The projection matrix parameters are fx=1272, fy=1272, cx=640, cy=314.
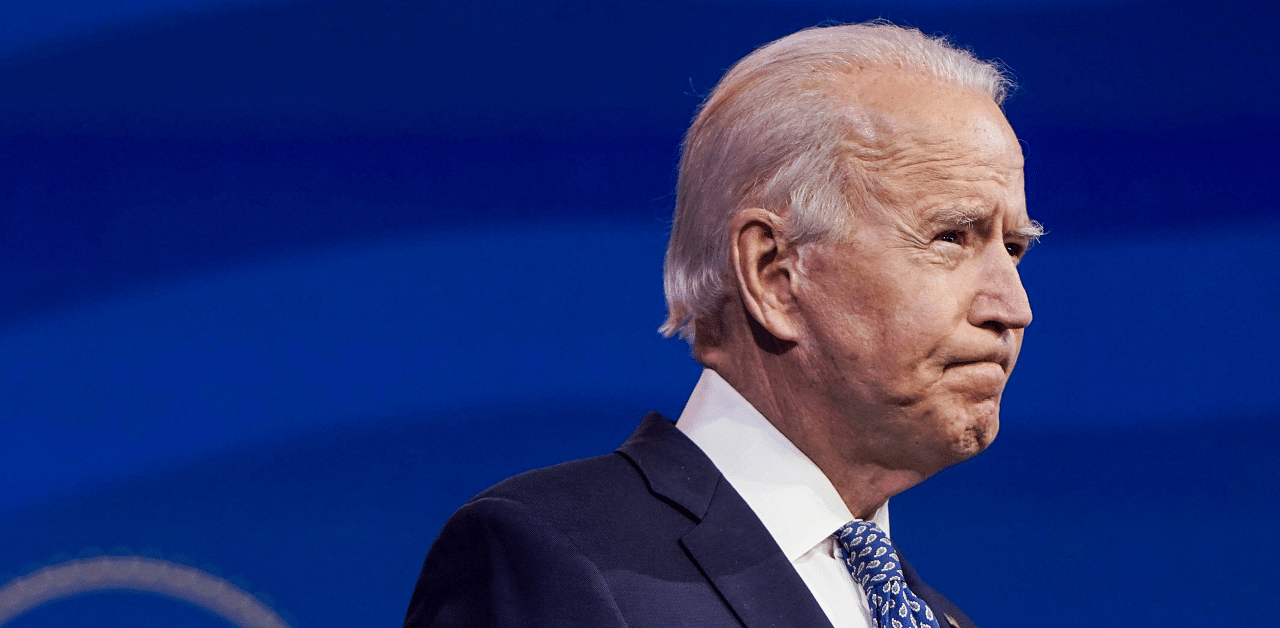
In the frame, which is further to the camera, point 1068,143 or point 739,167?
point 1068,143

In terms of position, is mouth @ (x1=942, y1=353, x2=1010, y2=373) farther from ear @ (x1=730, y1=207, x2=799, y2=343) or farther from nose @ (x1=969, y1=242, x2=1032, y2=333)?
ear @ (x1=730, y1=207, x2=799, y2=343)

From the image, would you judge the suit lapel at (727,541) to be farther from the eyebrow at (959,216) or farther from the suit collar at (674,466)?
the eyebrow at (959,216)

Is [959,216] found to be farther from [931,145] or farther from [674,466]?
[674,466]

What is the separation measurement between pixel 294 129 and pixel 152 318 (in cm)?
39

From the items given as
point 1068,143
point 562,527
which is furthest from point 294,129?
point 1068,143

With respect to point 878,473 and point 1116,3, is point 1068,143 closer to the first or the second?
point 1116,3

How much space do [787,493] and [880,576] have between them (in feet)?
0.43

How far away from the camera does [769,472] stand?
4.51ft

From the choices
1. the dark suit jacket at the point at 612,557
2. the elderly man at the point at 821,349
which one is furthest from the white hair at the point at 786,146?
the dark suit jacket at the point at 612,557

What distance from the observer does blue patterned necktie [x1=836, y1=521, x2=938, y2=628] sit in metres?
1.34

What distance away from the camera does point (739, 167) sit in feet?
4.62

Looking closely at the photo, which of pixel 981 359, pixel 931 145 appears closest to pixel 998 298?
pixel 981 359

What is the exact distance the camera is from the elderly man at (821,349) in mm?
1272

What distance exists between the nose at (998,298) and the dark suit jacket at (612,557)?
323 mm
